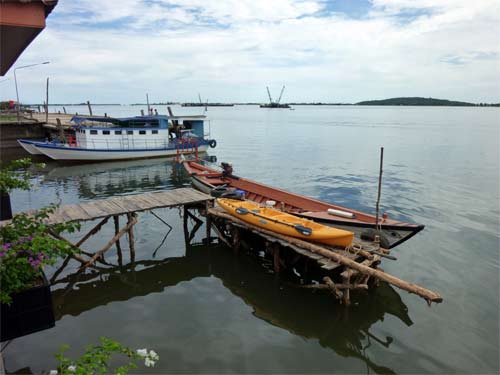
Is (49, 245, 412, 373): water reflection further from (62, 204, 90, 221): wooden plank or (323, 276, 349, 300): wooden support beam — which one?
(62, 204, 90, 221): wooden plank

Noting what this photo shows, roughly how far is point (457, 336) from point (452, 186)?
18842 millimetres

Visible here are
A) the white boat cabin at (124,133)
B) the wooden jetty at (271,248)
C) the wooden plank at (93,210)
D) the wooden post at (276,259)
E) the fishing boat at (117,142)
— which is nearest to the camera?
the wooden jetty at (271,248)

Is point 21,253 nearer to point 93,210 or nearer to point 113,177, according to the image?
point 93,210

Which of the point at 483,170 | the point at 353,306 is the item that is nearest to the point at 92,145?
the point at 353,306

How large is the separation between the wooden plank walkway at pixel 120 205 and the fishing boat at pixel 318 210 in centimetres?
247

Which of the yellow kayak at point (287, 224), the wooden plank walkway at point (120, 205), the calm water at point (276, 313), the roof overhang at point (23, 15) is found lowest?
the calm water at point (276, 313)

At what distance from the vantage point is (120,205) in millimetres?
12391

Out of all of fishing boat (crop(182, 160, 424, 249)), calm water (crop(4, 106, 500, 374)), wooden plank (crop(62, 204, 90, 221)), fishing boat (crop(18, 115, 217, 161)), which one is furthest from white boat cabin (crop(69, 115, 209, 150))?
wooden plank (crop(62, 204, 90, 221))

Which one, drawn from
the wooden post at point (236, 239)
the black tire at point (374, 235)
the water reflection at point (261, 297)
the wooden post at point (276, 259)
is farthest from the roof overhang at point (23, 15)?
the black tire at point (374, 235)

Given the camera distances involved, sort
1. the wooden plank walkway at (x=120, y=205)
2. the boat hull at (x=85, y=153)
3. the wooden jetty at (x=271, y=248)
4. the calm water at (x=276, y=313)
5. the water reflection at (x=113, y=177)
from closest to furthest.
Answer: the calm water at (x=276, y=313)
the wooden jetty at (x=271, y=248)
the wooden plank walkway at (x=120, y=205)
the water reflection at (x=113, y=177)
the boat hull at (x=85, y=153)

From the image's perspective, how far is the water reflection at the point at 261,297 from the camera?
354 inches

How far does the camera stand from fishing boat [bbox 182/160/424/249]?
1120cm

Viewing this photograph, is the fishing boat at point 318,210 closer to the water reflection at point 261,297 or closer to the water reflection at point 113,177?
the water reflection at point 261,297

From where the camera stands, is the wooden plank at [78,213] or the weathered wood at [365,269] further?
the wooden plank at [78,213]
